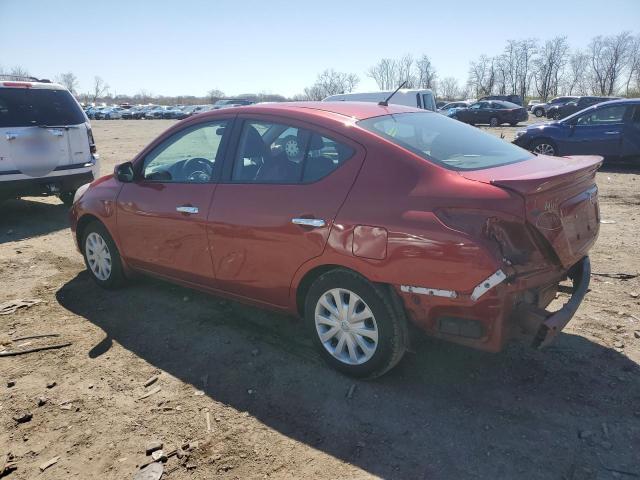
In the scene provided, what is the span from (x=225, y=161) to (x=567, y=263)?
2.40 meters

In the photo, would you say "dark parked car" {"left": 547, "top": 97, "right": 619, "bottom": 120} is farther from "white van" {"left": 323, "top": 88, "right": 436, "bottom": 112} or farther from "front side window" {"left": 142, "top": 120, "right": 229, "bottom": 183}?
"front side window" {"left": 142, "top": 120, "right": 229, "bottom": 183}

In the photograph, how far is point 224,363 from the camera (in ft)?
11.5

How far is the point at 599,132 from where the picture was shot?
11.6 meters

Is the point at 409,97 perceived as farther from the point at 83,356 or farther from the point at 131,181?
the point at 83,356

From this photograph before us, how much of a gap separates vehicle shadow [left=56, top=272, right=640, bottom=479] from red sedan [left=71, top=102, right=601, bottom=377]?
326 millimetres

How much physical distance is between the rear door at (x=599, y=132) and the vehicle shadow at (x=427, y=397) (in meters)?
9.59

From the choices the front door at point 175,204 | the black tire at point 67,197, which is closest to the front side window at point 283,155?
the front door at point 175,204

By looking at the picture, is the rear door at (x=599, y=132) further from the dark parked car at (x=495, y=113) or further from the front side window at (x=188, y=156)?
the dark parked car at (x=495, y=113)

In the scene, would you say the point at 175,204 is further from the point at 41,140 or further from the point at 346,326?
the point at 41,140

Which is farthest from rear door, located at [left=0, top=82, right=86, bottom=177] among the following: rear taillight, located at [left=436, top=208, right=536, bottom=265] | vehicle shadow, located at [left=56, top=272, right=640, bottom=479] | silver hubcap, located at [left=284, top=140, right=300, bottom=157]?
rear taillight, located at [left=436, top=208, right=536, bottom=265]

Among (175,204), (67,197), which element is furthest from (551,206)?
(67,197)

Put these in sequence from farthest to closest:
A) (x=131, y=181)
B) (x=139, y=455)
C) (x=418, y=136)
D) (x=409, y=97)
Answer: (x=409, y=97)
(x=131, y=181)
(x=418, y=136)
(x=139, y=455)

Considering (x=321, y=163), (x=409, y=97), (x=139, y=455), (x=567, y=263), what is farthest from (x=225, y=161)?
(x=409, y=97)

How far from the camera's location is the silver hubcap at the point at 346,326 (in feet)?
10.1
